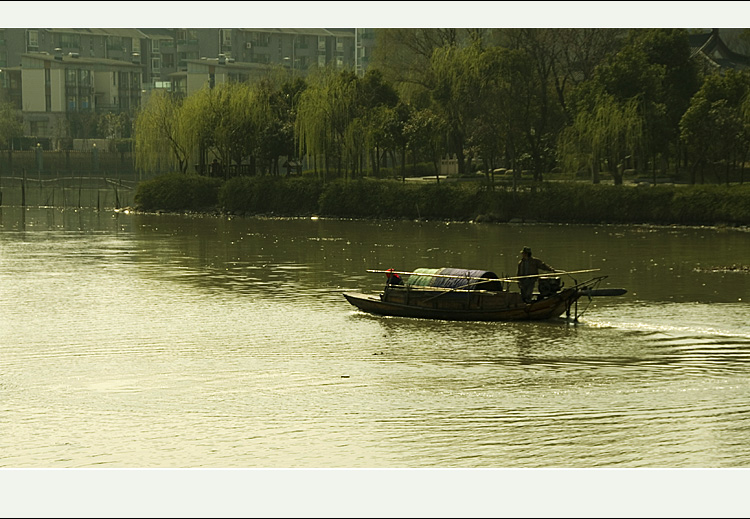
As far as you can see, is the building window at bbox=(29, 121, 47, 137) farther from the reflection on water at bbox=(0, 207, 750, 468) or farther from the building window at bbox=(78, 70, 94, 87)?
the reflection on water at bbox=(0, 207, 750, 468)

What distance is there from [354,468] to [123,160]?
108 meters

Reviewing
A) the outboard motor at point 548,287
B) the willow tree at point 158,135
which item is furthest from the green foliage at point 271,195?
the outboard motor at point 548,287

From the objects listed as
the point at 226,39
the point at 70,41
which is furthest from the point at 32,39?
the point at 226,39

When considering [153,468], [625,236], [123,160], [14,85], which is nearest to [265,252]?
[625,236]

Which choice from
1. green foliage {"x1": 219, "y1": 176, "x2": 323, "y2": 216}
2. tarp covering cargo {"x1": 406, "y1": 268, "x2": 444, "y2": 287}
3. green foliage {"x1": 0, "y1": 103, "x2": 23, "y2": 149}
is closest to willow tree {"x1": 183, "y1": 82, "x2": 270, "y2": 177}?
green foliage {"x1": 219, "y1": 176, "x2": 323, "y2": 216}

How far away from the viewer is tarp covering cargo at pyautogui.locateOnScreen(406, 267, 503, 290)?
2972cm

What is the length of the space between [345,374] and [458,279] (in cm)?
743

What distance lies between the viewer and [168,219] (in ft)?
247

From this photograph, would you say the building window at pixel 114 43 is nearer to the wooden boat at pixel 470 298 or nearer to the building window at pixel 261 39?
the building window at pixel 261 39

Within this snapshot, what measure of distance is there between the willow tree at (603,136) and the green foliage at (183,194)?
25.0 meters

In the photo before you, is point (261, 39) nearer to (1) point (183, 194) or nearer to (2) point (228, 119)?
(2) point (228, 119)

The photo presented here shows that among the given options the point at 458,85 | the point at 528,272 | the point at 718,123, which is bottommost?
the point at 528,272

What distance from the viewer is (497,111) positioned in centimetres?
7150

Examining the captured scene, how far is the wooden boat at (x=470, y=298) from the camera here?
95.2ft
